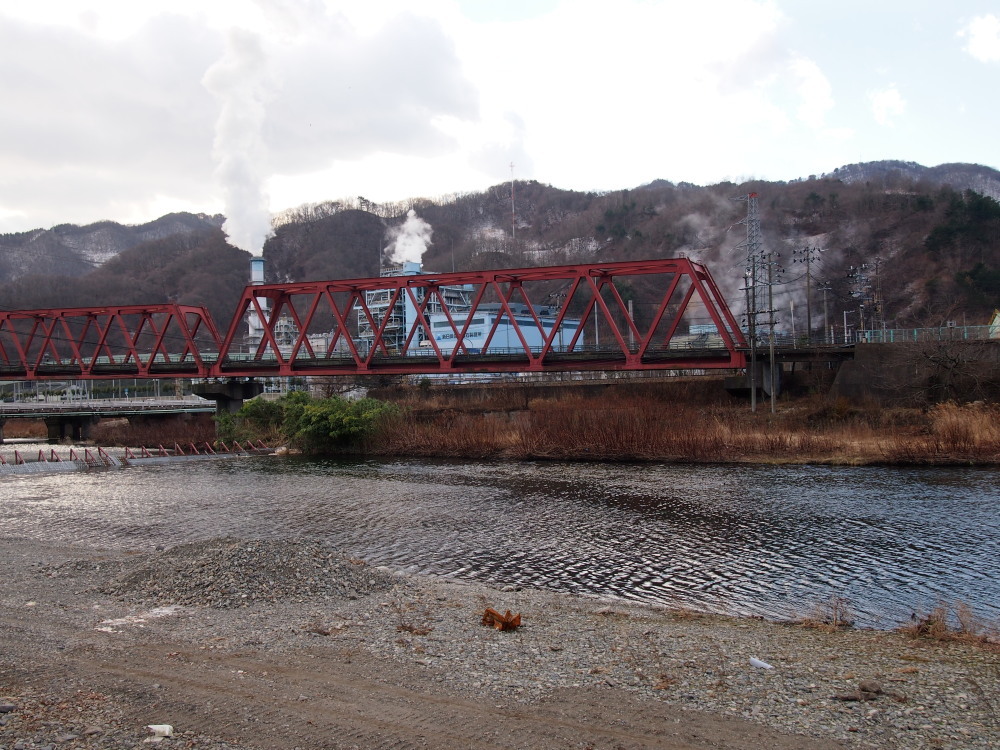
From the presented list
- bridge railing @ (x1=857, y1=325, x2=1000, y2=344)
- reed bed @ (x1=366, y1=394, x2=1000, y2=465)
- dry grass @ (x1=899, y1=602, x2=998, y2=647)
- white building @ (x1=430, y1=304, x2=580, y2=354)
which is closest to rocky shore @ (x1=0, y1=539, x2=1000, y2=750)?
dry grass @ (x1=899, y1=602, x2=998, y2=647)

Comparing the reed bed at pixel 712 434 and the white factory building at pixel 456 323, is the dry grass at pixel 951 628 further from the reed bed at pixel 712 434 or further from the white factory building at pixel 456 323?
the white factory building at pixel 456 323

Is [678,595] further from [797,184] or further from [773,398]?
[797,184]

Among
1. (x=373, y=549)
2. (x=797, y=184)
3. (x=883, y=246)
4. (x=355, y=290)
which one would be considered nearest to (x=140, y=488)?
(x=373, y=549)

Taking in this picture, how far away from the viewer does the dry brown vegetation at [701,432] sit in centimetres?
3819

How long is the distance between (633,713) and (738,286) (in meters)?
134

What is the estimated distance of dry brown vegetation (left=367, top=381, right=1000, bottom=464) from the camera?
38.2 m

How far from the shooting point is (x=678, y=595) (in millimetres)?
16594

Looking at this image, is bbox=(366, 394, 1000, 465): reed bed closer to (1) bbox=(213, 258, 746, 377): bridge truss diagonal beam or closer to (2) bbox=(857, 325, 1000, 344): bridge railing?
(1) bbox=(213, 258, 746, 377): bridge truss diagonal beam

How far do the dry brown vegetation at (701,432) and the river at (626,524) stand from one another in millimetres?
2653

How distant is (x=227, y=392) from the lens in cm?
6756

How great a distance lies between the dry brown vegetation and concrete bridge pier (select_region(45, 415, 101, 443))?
4130 centimetres

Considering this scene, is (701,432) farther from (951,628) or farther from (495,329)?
(951,628)

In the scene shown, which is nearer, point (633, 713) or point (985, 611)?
point (633, 713)

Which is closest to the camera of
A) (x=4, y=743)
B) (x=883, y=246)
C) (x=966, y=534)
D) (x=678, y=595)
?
(x=4, y=743)
